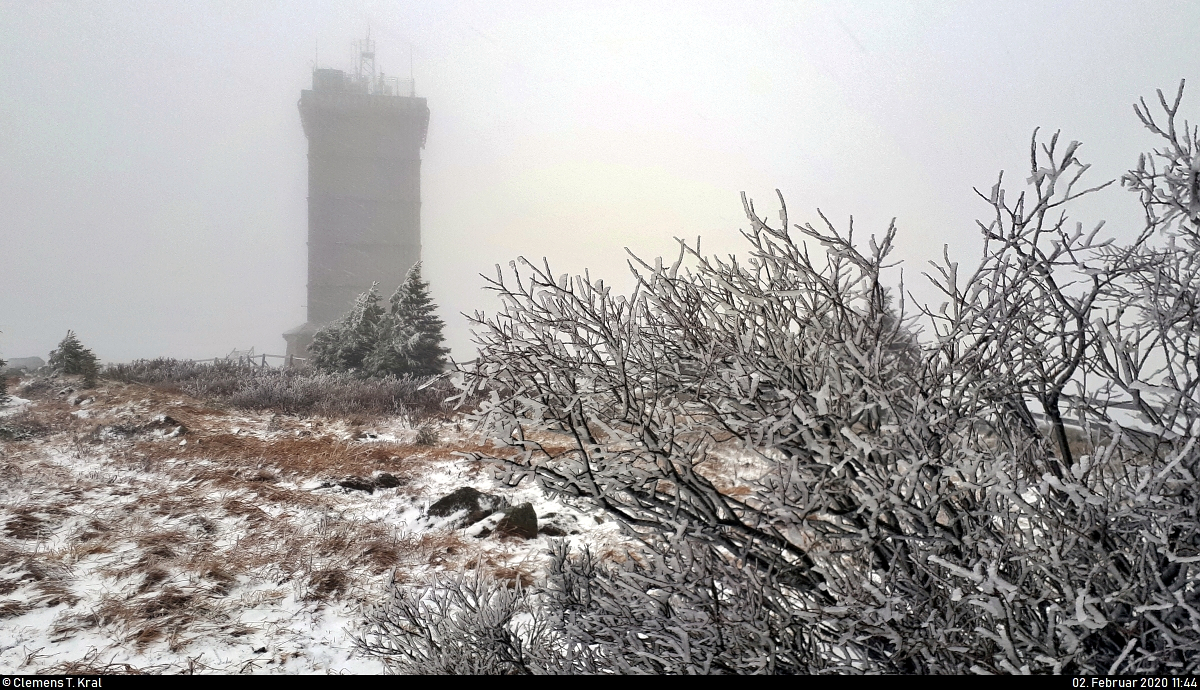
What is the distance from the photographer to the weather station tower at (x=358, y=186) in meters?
57.2

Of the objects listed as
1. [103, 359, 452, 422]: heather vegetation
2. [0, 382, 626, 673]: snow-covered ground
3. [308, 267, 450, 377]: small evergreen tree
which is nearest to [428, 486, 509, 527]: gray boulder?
[0, 382, 626, 673]: snow-covered ground

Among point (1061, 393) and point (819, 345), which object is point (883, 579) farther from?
point (1061, 393)

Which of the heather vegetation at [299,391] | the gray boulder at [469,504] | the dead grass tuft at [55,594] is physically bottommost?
→ the dead grass tuft at [55,594]

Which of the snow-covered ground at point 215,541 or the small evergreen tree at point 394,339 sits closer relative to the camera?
the snow-covered ground at point 215,541

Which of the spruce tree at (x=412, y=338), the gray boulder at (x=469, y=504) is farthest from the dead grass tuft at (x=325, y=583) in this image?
the spruce tree at (x=412, y=338)

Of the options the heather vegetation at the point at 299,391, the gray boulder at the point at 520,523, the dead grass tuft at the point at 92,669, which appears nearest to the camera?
the dead grass tuft at the point at 92,669

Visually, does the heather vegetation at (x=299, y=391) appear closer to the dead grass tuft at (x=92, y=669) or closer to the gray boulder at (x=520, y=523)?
the gray boulder at (x=520, y=523)

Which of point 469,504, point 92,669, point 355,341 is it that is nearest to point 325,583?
point 92,669

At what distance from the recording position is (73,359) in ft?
47.2

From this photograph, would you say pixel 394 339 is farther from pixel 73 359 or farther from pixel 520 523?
pixel 520 523

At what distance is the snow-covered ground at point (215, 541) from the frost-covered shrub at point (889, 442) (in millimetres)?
853

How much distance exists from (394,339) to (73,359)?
7325 mm

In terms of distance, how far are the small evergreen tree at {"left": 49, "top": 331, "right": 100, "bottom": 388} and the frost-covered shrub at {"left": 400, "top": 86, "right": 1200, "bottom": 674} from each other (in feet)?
55.4
